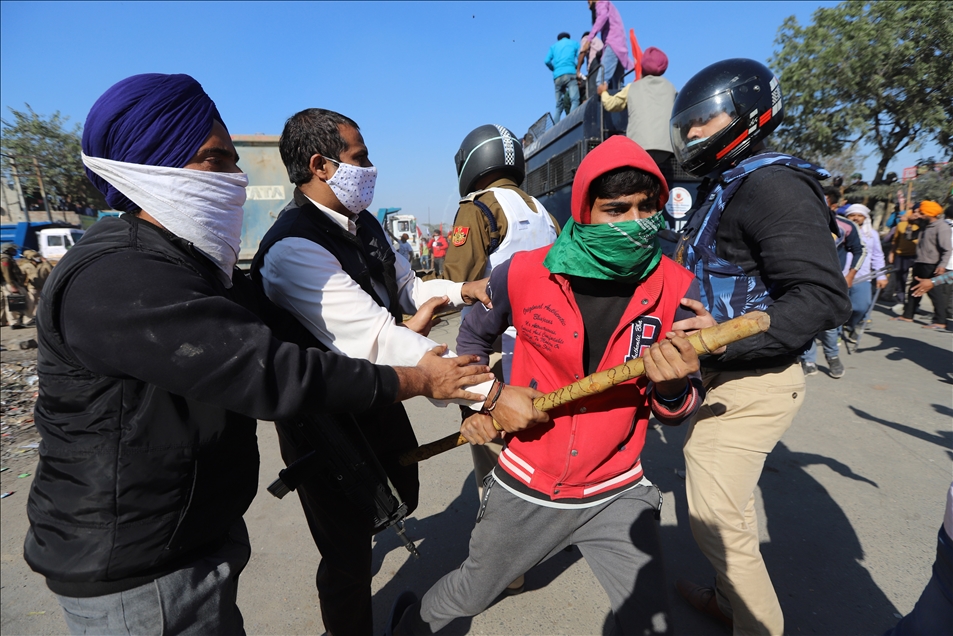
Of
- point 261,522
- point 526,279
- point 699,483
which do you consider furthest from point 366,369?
point 261,522

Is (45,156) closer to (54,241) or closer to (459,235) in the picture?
(54,241)

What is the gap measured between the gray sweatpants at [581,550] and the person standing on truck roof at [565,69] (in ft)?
26.7

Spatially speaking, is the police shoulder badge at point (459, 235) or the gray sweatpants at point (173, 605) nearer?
the gray sweatpants at point (173, 605)

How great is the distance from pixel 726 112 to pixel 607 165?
88cm

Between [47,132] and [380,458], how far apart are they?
3826 centimetres

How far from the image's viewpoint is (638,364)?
1505 mm

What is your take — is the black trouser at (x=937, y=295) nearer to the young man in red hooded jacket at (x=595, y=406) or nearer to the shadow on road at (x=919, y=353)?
the shadow on road at (x=919, y=353)

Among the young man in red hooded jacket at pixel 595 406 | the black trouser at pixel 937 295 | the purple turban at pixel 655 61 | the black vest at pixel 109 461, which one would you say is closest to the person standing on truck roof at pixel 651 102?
the purple turban at pixel 655 61

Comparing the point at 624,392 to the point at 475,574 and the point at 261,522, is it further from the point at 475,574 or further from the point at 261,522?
the point at 261,522

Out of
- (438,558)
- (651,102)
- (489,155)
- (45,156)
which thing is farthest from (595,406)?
(45,156)

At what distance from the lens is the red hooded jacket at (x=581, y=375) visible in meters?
1.66

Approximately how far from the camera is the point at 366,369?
4.56 feet

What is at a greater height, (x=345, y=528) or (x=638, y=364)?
(x=638, y=364)

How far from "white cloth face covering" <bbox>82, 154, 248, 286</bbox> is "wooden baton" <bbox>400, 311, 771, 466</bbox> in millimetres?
1061
